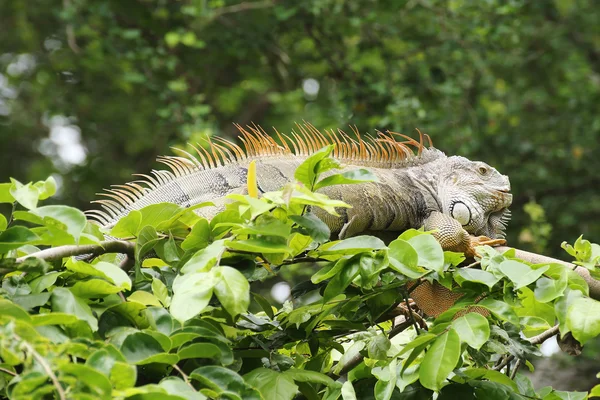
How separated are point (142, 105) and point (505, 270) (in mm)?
8196

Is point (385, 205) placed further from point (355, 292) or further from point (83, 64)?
point (83, 64)

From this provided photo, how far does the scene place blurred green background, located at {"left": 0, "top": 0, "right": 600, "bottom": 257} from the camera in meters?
7.60

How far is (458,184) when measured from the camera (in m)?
3.70

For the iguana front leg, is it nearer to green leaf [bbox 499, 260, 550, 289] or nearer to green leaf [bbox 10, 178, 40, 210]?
green leaf [bbox 499, 260, 550, 289]

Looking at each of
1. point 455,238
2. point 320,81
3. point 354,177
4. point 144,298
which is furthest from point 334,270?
point 320,81

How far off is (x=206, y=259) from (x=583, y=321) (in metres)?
0.89

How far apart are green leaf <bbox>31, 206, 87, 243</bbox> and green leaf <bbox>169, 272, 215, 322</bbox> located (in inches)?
10.2

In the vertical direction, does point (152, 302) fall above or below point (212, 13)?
above

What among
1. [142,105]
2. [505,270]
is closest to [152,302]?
[505,270]

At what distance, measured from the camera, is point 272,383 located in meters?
2.18

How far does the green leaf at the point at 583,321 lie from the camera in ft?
6.69

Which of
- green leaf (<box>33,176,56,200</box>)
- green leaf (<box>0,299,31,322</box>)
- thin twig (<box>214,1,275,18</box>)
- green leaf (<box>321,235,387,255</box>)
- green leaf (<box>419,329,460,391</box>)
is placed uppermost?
green leaf (<box>33,176,56,200</box>)

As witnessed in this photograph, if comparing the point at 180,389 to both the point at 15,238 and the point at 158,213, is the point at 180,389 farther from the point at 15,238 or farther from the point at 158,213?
the point at 158,213

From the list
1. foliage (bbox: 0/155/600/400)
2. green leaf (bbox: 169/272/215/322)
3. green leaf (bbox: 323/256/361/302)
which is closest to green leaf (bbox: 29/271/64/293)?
foliage (bbox: 0/155/600/400)
